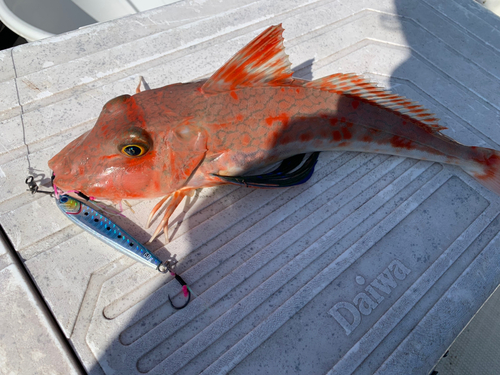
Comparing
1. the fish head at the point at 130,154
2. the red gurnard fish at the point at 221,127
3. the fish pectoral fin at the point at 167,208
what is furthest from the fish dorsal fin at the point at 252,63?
the fish pectoral fin at the point at 167,208

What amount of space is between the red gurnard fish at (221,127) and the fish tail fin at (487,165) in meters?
0.65

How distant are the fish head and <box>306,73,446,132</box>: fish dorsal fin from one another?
0.89 meters

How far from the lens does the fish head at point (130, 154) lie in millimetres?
1768

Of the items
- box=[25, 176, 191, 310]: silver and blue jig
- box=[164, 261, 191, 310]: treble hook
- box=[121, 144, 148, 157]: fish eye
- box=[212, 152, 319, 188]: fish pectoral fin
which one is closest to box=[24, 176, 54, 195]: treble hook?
box=[25, 176, 191, 310]: silver and blue jig

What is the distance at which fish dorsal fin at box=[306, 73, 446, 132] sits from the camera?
6.95ft

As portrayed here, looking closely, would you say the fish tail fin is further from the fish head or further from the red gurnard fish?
the fish head

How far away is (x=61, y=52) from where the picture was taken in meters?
2.52

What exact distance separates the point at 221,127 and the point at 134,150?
50 centimetres

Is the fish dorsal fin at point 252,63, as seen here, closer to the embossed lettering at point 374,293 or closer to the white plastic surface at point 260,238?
the white plastic surface at point 260,238

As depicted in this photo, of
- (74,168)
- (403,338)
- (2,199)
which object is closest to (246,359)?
(403,338)

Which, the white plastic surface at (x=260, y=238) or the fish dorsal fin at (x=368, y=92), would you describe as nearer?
the white plastic surface at (x=260, y=238)

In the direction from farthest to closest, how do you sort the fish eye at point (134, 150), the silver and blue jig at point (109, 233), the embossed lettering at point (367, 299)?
1. the embossed lettering at point (367, 299)
2. the silver and blue jig at point (109, 233)
3. the fish eye at point (134, 150)

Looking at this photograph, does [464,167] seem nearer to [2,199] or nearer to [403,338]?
[403,338]

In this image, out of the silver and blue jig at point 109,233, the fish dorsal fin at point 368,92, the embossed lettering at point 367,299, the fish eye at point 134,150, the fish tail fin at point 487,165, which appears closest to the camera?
the fish eye at point 134,150
